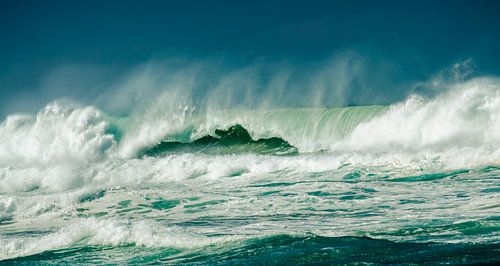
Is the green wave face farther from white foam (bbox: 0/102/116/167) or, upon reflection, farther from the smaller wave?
white foam (bbox: 0/102/116/167)

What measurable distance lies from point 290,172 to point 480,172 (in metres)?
5.99

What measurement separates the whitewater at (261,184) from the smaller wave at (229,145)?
3.5 inches

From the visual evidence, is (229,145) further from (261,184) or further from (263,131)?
(261,184)

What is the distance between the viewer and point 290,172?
17344 mm

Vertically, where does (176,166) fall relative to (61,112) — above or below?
below

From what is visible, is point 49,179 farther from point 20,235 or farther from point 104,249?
point 104,249

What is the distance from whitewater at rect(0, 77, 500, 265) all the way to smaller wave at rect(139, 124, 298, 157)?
9 cm

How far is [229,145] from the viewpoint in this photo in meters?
23.8

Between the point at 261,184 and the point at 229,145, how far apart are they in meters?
8.67

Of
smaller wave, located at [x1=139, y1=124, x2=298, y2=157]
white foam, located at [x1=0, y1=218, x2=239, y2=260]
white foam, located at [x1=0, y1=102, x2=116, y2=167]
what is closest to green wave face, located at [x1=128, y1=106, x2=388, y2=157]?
smaller wave, located at [x1=139, y1=124, x2=298, y2=157]

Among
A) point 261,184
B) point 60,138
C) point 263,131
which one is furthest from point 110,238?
point 60,138

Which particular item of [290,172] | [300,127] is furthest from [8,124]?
[290,172]

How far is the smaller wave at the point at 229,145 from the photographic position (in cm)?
2248

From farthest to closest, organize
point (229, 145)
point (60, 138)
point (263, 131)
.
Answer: point (60, 138) < point (263, 131) < point (229, 145)
